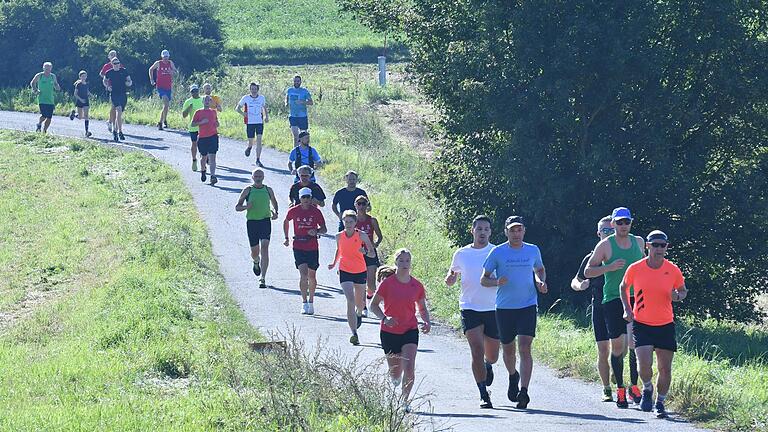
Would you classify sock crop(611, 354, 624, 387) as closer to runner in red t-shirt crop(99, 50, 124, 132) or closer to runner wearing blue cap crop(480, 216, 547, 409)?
runner wearing blue cap crop(480, 216, 547, 409)

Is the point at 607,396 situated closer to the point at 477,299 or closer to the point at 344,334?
the point at 477,299

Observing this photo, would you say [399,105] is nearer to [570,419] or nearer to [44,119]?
[44,119]

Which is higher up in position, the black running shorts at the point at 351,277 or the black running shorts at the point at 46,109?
the black running shorts at the point at 46,109

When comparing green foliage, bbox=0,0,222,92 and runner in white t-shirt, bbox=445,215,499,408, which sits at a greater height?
green foliage, bbox=0,0,222,92

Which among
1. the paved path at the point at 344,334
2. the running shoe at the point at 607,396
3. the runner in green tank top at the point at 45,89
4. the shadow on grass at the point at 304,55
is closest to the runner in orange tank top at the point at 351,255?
the paved path at the point at 344,334

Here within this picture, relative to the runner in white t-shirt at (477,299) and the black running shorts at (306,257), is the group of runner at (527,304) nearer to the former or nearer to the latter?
the runner in white t-shirt at (477,299)

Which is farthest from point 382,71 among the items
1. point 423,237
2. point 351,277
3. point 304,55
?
point 351,277

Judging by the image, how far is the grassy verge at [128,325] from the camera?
10.5 metres

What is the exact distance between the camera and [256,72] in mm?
50219

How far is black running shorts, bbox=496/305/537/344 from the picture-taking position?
38.7 ft

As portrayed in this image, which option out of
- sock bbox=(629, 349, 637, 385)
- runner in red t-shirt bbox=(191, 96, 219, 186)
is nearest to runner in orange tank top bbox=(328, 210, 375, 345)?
sock bbox=(629, 349, 637, 385)

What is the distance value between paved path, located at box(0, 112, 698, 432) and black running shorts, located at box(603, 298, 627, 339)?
27.4 inches

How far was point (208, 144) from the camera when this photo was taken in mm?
24297

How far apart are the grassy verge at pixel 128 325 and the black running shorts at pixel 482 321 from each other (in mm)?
1496
